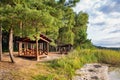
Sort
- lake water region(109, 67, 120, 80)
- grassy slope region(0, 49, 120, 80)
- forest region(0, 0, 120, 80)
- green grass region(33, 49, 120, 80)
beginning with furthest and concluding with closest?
lake water region(109, 67, 120, 80) → green grass region(33, 49, 120, 80) → forest region(0, 0, 120, 80) → grassy slope region(0, 49, 120, 80)

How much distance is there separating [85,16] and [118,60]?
28.5 m

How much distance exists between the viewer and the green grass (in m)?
19.8

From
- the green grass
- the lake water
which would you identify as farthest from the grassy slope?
the lake water

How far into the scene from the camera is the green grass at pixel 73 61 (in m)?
19.8

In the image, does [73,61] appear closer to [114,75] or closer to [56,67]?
[56,67]

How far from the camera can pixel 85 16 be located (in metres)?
59.9

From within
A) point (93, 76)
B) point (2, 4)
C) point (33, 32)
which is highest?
point (2, 4)

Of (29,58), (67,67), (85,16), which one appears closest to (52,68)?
(67,67)

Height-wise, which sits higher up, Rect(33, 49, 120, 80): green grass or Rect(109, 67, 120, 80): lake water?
Rect(33, 49, 120, 80): green grass

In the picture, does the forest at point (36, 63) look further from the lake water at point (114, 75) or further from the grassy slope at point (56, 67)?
the lake water at point (114, 75)

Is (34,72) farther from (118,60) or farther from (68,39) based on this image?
(68,39)

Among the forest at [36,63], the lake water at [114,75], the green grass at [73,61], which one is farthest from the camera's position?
the lake water at [114,75]

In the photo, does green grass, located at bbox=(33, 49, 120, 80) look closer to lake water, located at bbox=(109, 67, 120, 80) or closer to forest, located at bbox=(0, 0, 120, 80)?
forest, located at bbox=(0, 0, 120, 80)

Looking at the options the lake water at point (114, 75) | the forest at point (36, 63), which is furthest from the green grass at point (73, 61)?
the lake water at point (114, 75)
